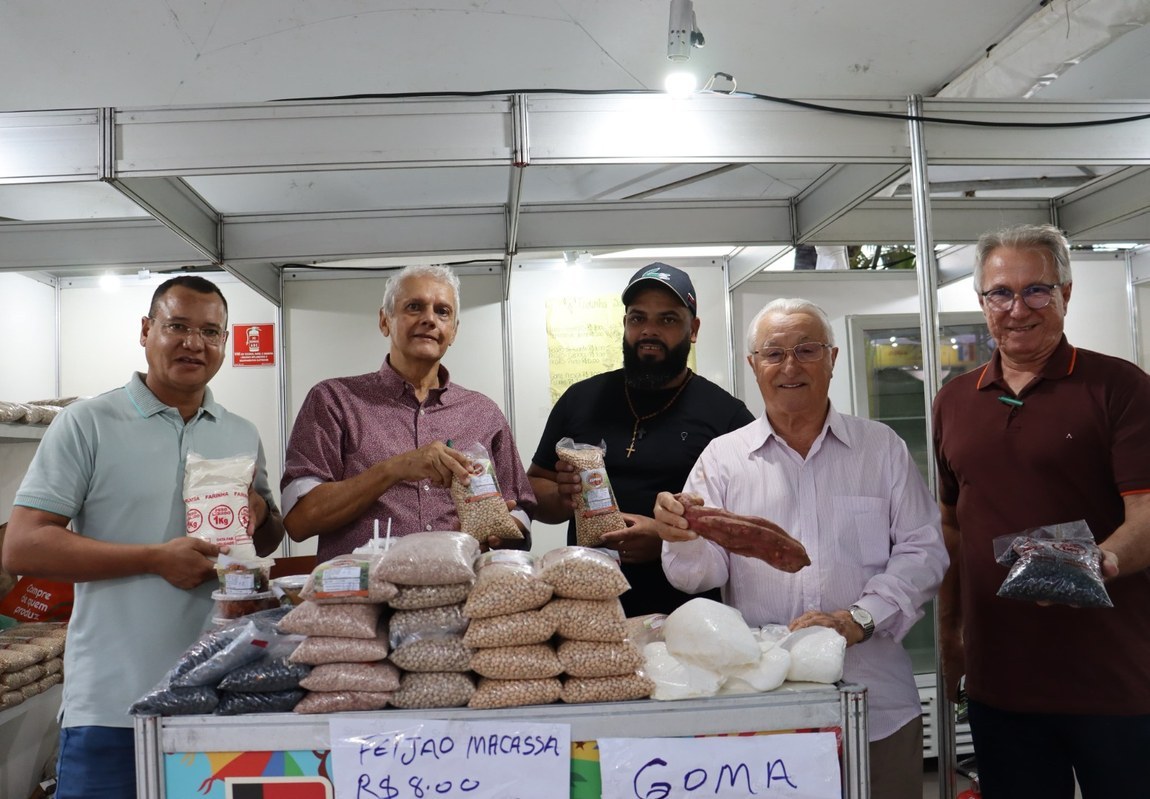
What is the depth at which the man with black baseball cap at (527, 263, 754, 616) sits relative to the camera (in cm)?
237

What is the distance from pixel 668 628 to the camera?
1370 millimetres

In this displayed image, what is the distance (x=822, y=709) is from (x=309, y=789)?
2.74ft

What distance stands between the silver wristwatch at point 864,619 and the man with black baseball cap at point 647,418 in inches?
28.6

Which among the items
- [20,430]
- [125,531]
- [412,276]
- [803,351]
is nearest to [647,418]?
[803,351]

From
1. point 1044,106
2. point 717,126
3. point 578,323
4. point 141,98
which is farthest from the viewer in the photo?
point 578,323

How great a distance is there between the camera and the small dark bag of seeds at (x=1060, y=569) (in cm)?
159

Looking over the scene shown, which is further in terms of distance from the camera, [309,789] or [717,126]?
[717,126]

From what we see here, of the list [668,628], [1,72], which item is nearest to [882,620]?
[668,628]

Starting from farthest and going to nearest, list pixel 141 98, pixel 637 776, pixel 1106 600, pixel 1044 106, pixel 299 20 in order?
pixel 141 98 → pixel 299 20 → pixel 1044 106 → pixel 1106 600 → pixel 637 776

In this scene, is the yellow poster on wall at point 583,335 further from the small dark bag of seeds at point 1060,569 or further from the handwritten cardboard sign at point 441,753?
the handwritten cardboard sign at point 441,753

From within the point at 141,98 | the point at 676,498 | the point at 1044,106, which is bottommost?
the point at 676,498

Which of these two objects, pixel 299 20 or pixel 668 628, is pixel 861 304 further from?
pixel 668 628

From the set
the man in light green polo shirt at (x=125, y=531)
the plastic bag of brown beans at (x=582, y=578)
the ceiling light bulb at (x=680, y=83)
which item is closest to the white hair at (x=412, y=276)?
the man in light green polo shirt at (x=125, y=531)

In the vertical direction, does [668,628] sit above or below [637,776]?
above
